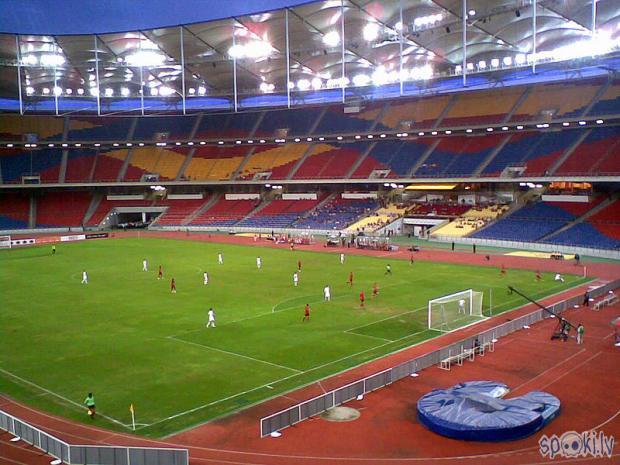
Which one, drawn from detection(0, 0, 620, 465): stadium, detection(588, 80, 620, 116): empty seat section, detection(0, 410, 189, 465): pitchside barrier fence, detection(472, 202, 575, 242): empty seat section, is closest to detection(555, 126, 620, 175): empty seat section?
detection(0, 0, 620, 465): stadium

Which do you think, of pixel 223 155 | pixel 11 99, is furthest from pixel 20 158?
pixel 223 155

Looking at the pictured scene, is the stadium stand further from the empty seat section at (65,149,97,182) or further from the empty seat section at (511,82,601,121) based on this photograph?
the empty seat section at (511,82,601,121)

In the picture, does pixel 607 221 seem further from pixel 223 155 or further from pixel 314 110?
pixel 223 155

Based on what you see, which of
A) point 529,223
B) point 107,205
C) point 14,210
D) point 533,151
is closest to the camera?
point 529,223

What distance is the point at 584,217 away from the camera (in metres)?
59.0

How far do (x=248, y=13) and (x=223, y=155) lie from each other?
117 feet

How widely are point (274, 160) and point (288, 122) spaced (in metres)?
6.97

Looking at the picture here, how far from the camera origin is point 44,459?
51.9ft

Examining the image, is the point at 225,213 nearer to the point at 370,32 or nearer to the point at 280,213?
the point at 280,213

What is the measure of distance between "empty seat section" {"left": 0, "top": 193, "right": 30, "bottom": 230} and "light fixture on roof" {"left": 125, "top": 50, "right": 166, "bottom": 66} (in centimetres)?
2931

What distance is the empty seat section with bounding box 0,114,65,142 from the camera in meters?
88.8

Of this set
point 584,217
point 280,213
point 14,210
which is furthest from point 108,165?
point 584,217

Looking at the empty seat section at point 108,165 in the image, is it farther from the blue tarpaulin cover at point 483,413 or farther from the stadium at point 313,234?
the blue tarpaulin cover at point 483,413

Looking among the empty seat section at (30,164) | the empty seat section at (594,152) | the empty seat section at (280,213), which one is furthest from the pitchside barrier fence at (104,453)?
the empty seat section at (30,164)
